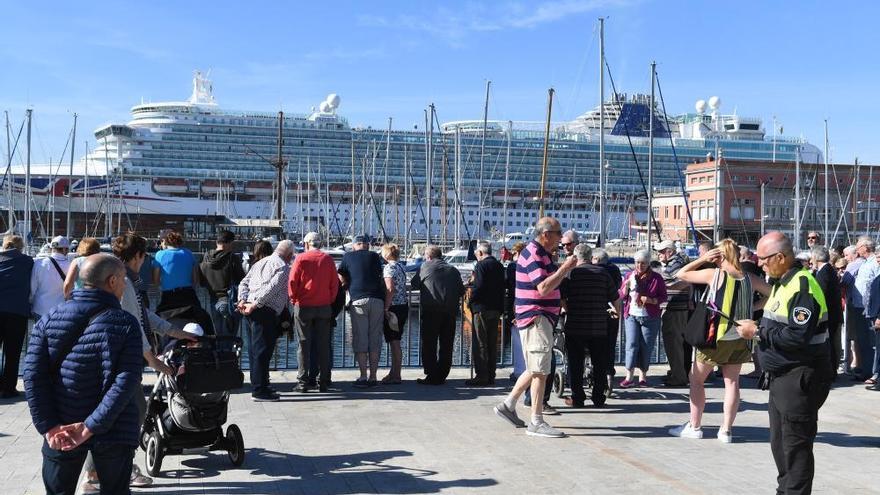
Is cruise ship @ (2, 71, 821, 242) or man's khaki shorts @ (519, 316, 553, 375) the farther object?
cruise ship @ (2, 71, 821, 242)

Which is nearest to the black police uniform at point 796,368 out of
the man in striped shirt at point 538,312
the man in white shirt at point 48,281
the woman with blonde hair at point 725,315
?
the woman with blonde hair at point 725,315

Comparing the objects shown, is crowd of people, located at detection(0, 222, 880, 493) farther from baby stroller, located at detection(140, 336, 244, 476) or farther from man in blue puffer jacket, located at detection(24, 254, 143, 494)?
baby stroller, located at detection(140, 336, 244, 476)

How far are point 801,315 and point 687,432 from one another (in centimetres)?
250

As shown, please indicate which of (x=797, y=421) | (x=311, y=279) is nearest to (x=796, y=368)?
(x=797, y=421)

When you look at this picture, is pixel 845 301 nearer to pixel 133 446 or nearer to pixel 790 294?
pixel 790 294

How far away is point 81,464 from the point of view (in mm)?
3965

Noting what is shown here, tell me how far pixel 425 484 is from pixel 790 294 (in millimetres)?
2481

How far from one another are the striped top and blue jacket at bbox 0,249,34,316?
477cm

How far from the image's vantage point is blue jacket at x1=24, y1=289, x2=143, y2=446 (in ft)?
12.6

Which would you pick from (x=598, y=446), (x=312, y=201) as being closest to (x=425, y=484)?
(x=598, y=446)

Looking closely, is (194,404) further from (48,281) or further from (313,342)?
(48,281)

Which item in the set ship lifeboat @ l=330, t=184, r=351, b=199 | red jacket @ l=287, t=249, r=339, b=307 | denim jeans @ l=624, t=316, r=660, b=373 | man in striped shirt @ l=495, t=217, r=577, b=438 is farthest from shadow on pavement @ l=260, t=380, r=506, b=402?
ship lifeboat @ l=330, t=184, r=351, b=199

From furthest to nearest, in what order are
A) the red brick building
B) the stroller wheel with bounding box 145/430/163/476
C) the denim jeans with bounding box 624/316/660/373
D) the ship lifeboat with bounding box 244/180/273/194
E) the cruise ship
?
1. the ship lifeboat with bounding box 244/180/273/194
2. the cruise ship
3. the red brick building
4. the denim jeans with bounding box 624/316/660/373
5. the stroller wheel with bounding box 145/430/163/476

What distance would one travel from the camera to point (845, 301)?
1098 centimetres
